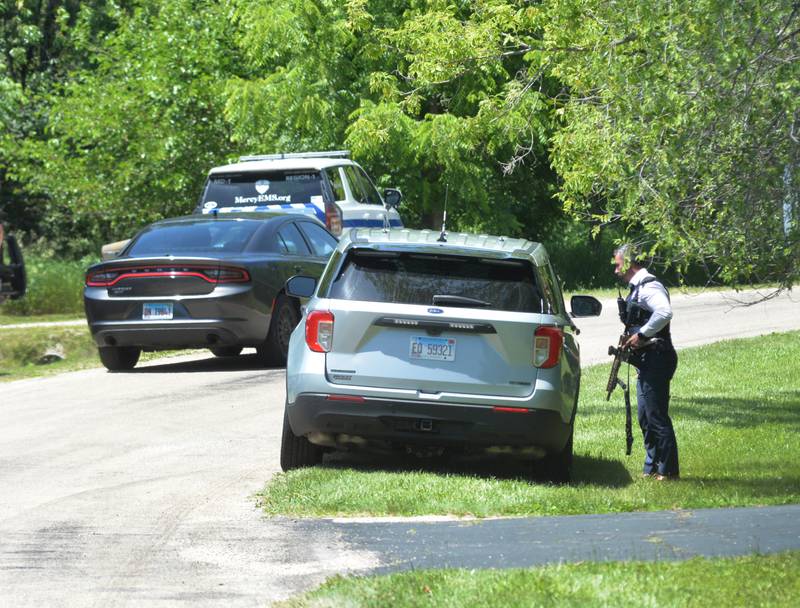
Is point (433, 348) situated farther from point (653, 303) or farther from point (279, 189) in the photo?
point (279, 189)

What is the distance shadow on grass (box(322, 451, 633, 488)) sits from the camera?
10891mm

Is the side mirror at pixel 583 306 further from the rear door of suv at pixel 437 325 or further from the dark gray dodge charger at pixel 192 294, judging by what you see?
the dark gray dodge charger at pixel 192 294

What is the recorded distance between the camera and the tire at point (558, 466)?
10562mm

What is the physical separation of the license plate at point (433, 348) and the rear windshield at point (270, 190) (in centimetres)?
1293

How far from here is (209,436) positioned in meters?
12.7

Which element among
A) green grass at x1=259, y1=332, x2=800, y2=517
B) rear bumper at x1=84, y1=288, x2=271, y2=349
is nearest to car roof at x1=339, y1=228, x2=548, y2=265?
green grass at x1=259, y1=332, x2=800, y2=517

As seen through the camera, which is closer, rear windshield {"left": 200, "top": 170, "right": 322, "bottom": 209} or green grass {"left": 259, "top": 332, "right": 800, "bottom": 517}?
green grass {"left": 259, "top": 332, "right": 800, "bottom": 517}

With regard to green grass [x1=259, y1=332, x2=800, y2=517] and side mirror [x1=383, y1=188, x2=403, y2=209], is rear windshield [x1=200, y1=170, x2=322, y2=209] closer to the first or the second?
side mirror [x1=383, y1=188, x2=403, y2=209]

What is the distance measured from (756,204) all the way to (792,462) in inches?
80.5

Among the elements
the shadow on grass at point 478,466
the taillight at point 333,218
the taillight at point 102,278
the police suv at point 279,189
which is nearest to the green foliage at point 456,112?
the police suv at point 279,189

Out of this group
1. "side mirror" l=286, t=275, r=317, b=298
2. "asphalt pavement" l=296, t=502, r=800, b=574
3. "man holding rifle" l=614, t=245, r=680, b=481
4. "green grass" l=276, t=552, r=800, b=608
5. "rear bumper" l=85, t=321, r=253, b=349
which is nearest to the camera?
"green grass" l=276, t=552, r=800, b=608

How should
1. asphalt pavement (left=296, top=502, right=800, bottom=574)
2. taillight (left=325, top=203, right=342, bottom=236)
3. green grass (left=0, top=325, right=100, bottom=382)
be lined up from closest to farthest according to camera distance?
asphalt pavement (left=296, top=502, right=800, bottom=574), green grass (left=0, top=325, right=100, bottom=382), taillight (left=325, top=203, right=342, bottom=236)

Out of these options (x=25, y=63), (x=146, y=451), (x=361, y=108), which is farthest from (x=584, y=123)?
(x=25, y=63)

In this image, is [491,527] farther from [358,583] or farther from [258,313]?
[258,313]
